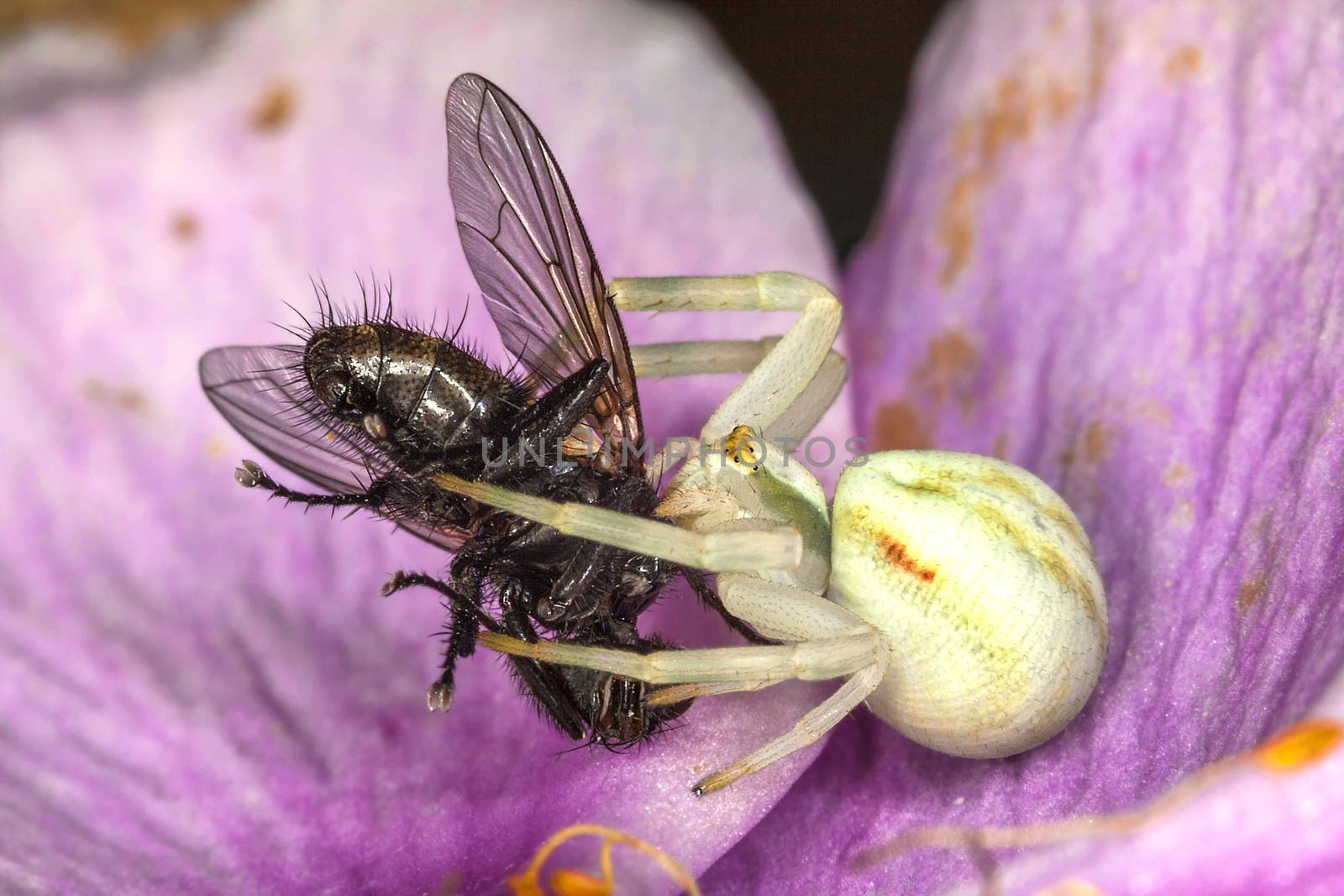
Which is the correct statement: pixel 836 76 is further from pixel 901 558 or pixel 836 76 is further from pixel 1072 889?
pixel 1072 889

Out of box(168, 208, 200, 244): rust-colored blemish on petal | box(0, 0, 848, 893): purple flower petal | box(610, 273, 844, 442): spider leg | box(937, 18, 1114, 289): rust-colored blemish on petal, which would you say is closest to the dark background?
box(0, 0, 848, 893): purple flower petal

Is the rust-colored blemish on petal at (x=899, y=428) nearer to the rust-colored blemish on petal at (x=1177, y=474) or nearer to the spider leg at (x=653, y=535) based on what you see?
the rust-colored blemish on petal at (x=1177, y=474)

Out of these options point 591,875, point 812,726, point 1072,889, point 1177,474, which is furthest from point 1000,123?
point 1072,889

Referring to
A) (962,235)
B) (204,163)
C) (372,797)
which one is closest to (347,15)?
(204,163)

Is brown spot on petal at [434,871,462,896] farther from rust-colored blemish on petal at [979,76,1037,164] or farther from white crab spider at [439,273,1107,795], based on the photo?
rust-colored blemish on petal at [979,76,1037,164]

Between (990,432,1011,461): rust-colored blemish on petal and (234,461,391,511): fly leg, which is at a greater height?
(234,461,391,511): fly leg

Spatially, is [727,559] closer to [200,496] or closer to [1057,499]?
[1057,499]
